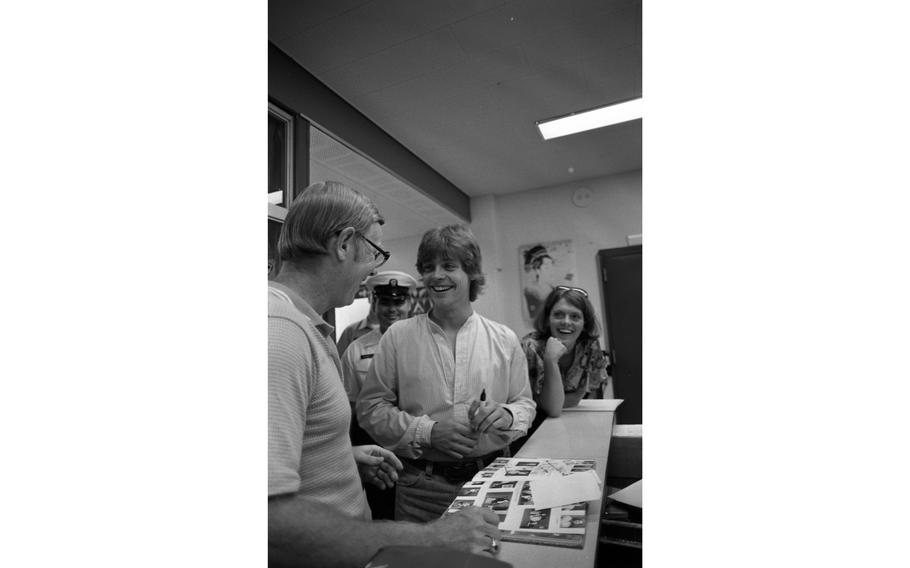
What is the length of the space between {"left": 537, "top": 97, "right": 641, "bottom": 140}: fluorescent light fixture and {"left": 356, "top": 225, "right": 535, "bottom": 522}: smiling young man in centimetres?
23

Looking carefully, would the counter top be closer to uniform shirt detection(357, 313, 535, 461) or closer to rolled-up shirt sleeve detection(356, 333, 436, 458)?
uniform shirt detection(357, 313, 535, 461)

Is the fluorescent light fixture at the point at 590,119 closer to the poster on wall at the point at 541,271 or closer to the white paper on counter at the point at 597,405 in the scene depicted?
the poster on wall at the point at 541,271

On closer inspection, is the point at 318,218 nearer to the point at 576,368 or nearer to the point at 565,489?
the point at 576,368

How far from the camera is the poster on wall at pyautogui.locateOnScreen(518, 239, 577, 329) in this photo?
689mm

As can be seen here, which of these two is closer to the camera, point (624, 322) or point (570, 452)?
point (624, 322)

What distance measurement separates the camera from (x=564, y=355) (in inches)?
29.6

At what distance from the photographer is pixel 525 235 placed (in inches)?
28.1

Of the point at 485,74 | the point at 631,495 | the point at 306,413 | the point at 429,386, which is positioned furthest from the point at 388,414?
the point at 485,74

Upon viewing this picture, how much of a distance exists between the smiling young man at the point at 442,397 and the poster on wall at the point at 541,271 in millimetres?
96

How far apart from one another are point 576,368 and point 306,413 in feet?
1.34
